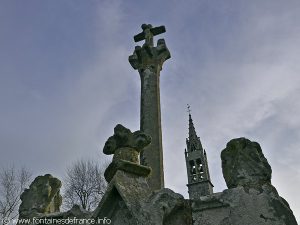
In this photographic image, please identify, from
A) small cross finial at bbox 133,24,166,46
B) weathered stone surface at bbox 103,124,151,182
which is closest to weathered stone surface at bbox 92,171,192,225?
weathered stone surface at bbox 103,124,151,182

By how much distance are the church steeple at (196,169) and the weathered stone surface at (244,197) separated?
4038cm

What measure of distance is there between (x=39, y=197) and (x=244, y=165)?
2.91m

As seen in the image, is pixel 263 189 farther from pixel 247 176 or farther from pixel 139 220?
pixel 139 220

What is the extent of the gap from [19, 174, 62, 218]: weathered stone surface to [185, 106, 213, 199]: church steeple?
129 ft

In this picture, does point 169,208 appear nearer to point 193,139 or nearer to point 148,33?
point 148,33

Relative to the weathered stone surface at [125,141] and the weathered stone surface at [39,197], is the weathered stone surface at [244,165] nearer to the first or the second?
the weathered stone surface at [125,141]

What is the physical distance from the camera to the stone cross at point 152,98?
24.6 feet

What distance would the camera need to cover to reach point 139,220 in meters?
3.35

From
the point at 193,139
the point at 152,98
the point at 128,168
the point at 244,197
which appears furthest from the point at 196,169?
the point at 244,197

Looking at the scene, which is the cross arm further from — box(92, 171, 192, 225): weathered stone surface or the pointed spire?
the pointed spire

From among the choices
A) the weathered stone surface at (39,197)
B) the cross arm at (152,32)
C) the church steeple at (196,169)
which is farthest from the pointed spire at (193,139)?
the weathered stone surface at (39,197)

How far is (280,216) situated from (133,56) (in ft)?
27.0

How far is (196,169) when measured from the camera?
4616 centimetres

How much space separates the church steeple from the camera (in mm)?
43188
